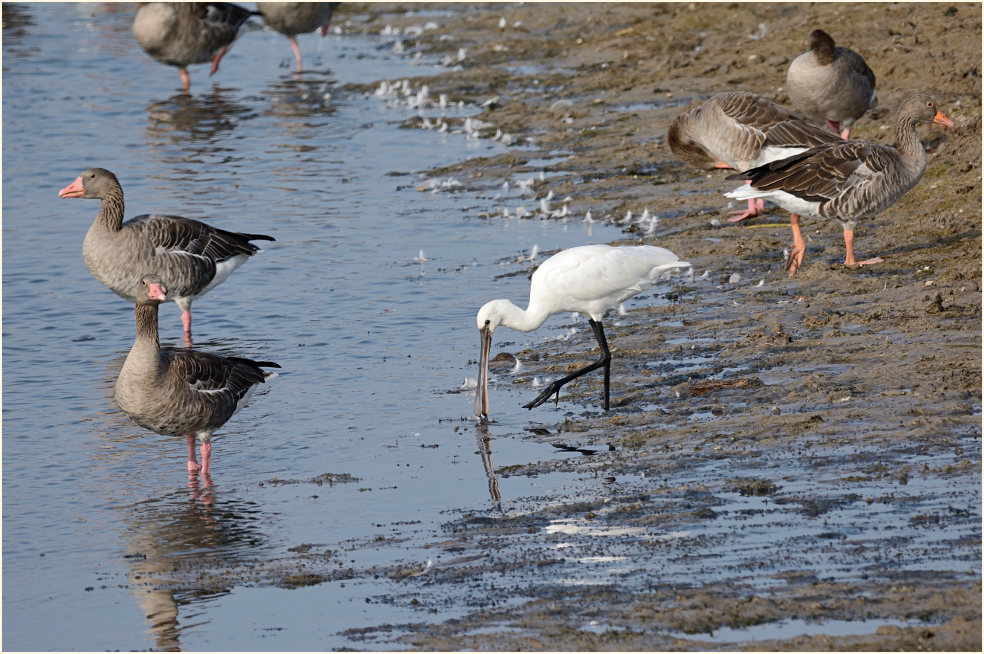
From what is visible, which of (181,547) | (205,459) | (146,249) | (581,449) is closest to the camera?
(181,547)

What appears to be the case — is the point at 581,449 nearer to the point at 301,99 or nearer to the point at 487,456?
the point at 487,456

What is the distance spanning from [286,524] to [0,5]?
27054mm

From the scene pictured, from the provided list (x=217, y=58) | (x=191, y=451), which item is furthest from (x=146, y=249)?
(x=217, y=58)

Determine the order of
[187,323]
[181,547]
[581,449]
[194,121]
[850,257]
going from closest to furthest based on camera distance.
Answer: [181,547]
[581,449]
[850,257]
[187,323]
[194,121]

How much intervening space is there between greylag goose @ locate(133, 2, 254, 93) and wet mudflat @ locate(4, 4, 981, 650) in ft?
26.8

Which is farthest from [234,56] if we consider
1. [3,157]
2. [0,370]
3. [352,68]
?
[0,370]

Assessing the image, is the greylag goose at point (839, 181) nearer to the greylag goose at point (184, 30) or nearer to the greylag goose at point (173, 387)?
the greylag goose at point (173, 387)

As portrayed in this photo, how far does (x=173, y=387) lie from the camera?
9.09 metres

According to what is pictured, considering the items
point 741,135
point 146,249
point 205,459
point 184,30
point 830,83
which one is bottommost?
point 205,459

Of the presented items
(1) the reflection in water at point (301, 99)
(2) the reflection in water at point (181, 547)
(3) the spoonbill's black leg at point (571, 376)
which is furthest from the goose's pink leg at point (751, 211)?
(1) the reflection in water at point (301, 99)

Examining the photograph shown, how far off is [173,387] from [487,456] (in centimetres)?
224

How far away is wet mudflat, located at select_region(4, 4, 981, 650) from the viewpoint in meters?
6.32

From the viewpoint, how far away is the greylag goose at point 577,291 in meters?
9.78

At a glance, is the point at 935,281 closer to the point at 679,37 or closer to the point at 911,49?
the point at 911,49
